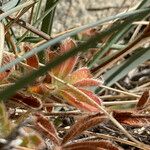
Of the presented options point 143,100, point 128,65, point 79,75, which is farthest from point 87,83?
point 128,65

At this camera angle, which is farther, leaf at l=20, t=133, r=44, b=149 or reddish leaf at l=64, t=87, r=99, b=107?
reddish leaf at l=64, t=87, r=99, b=107

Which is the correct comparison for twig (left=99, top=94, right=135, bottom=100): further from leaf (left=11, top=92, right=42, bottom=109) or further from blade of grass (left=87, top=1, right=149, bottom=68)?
leaf (left=11, top=92, right=42, bottom=109)

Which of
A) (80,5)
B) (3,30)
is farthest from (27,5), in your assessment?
(80,5)

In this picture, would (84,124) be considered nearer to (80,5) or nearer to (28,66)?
(28,66)

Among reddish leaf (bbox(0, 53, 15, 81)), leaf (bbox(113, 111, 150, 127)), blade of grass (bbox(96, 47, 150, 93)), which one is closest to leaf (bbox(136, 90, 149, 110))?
leaf (bbox(113, 111, 150, 127))

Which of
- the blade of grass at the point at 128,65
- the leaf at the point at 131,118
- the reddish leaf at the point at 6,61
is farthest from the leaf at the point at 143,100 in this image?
the reddish leaf at the point at 6,61

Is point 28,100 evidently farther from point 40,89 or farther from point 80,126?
point 80,126
